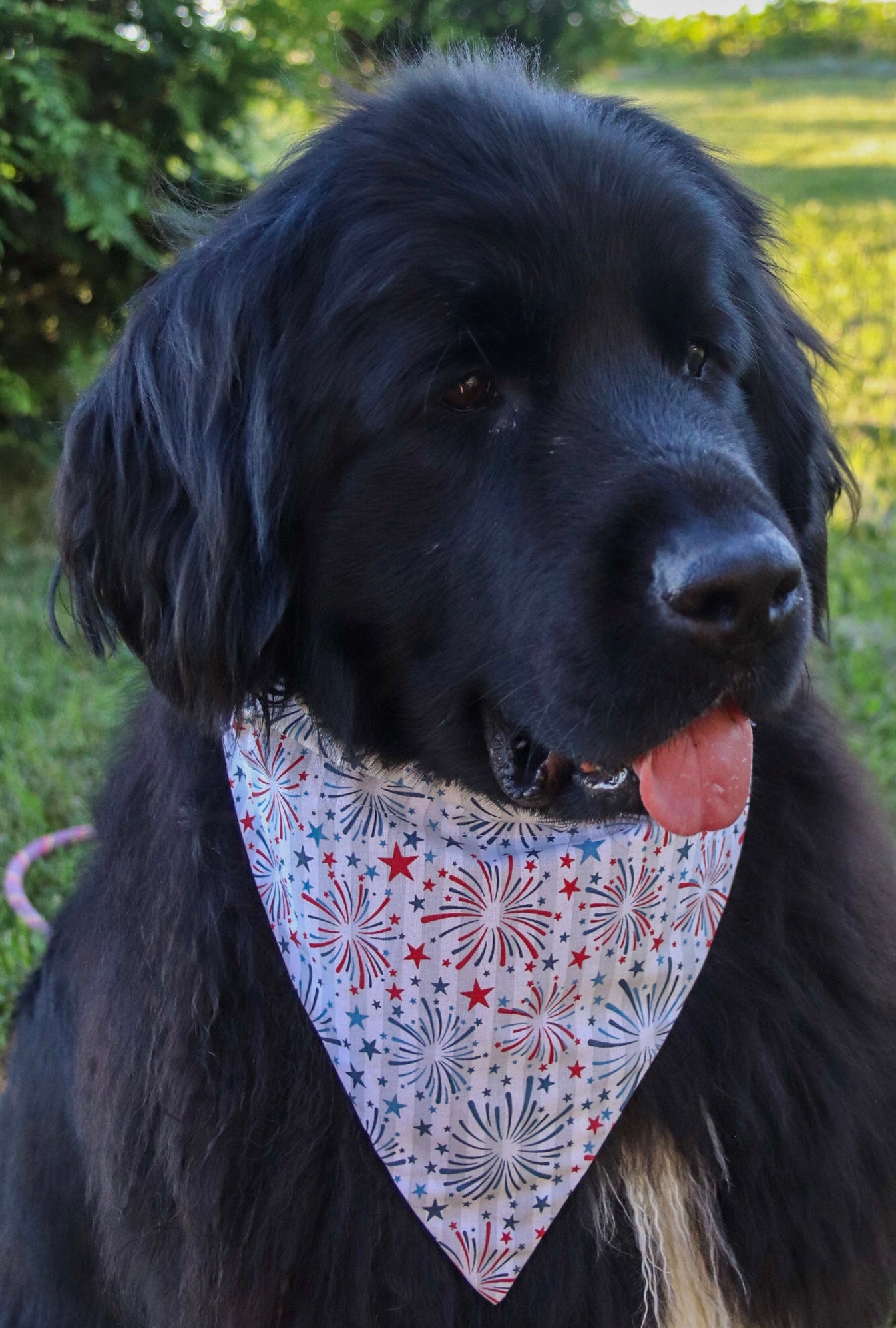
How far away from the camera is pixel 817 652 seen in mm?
3623

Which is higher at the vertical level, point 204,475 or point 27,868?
point 204,475

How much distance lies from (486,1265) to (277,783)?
76 centimetres

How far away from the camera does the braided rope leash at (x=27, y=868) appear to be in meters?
3.02

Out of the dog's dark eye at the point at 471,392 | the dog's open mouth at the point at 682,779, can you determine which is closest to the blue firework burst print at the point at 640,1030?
the dog's open mouth at the point at 682,779

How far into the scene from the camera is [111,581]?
1763 mm

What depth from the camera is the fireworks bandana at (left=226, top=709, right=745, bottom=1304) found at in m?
1.80

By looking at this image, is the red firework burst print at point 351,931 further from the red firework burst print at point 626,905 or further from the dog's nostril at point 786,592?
the dog's nostril at point 786,592

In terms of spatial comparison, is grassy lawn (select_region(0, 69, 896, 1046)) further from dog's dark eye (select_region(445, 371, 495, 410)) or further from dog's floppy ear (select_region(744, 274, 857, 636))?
dog's dark eye (select_region(445, 371, 495, 410))

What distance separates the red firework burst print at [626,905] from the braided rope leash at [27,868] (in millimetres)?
1530

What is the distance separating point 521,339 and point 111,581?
69 centimetres

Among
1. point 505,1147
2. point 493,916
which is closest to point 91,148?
point 493,916

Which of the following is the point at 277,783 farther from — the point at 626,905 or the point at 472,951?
the point at 626,905

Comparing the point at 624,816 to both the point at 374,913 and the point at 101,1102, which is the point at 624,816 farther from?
the point at 101,1102

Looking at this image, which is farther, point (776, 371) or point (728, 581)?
point (776, 371)
